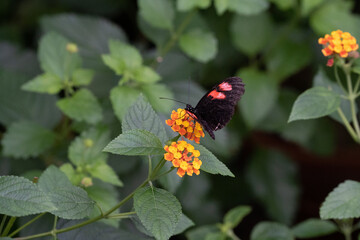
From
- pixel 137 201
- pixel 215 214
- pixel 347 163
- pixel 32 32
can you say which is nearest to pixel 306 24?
pixel 347 163

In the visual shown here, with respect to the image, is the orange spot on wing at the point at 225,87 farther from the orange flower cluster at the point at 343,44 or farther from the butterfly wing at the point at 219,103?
the orange flower cluster at the point at 343,44

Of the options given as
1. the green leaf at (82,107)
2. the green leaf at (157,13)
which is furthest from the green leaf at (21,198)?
the green leaf at (157,13)

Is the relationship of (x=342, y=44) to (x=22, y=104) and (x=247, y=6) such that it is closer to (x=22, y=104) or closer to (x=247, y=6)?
(x=247, y=6)

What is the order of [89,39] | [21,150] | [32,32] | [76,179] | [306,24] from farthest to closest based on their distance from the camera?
[32,32] < [306,24] < [89,39] < [21,150] < [76,179]

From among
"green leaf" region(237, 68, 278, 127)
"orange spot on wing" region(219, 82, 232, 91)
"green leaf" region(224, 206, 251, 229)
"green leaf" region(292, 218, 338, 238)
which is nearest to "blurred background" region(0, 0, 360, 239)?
"green leaf" region(237, 68, 278, 127)

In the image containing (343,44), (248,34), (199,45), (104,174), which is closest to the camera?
(343,44)

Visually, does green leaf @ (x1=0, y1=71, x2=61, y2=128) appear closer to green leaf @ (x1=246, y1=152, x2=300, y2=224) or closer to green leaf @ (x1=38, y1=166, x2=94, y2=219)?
green leaf @ (x1=38, y1=166, x2=94, y2=219)

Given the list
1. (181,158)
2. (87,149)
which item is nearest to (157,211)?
(181,158)

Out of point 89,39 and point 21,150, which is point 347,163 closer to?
point 89,39
